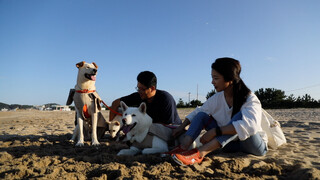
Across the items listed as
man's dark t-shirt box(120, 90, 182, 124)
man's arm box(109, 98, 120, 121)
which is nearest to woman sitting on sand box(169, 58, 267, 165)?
man's dark t-shirt box(120, 90, 182, 124)

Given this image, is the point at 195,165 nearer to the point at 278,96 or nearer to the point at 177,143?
the point at 177,143

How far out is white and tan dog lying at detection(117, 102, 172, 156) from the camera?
8.64 feet

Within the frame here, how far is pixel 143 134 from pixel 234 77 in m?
1.39

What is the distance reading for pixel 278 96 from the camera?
27.8m

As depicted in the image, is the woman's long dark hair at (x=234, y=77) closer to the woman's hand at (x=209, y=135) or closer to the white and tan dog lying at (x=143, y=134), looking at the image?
the woman's hand at (x=209, y=135)

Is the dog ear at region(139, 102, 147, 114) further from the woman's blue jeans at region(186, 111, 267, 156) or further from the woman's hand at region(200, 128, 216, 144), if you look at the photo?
the woman's hand at region(200, 128, 216, 144)

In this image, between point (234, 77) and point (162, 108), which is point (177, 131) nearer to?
point (162, 108)

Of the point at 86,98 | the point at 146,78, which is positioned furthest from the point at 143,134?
the point at 86,98

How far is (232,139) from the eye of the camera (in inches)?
92.0

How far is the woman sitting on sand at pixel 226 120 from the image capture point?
7.04 ft

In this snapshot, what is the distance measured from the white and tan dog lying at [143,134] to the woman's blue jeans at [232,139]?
422 mm

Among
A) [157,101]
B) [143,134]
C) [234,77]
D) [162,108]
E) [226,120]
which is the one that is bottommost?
[143,134]

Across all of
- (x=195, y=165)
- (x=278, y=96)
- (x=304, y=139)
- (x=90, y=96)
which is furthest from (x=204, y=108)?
(x=278, y=96)

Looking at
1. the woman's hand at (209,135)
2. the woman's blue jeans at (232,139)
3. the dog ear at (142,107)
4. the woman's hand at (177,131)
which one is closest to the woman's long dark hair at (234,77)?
the woman's blue jeans at (232,139)
